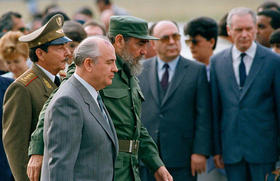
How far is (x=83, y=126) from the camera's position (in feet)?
13.2

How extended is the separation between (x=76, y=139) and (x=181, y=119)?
2.43m

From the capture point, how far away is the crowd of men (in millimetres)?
4062

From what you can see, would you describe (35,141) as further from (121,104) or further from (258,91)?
(258,91)

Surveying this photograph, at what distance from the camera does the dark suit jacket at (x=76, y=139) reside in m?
3.91

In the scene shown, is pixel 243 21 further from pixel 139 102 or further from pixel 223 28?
pixel 139 102

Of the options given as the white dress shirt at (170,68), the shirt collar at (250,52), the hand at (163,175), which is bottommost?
the hand at (163,175)

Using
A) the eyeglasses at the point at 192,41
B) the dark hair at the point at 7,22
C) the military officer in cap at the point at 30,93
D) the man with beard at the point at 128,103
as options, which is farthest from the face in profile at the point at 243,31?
the dark hair at the point at 7,22

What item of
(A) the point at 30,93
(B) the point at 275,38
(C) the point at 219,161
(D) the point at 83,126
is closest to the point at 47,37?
(A) the point at 30,93

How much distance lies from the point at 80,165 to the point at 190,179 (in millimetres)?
2423

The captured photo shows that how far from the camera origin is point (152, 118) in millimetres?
6270

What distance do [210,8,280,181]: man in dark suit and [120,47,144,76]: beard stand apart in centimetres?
137

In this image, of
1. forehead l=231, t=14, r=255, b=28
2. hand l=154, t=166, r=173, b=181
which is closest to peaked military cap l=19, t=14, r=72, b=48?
hand l=154, t=166, r=173, b=181

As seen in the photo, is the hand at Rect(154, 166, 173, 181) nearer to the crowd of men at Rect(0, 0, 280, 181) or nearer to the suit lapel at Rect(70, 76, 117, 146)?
the crowd of men at Rect(0, 0, 280, 181)

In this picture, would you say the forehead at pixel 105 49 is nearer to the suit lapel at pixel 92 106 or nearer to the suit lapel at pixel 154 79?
the suit lapel at pixel 92 106
